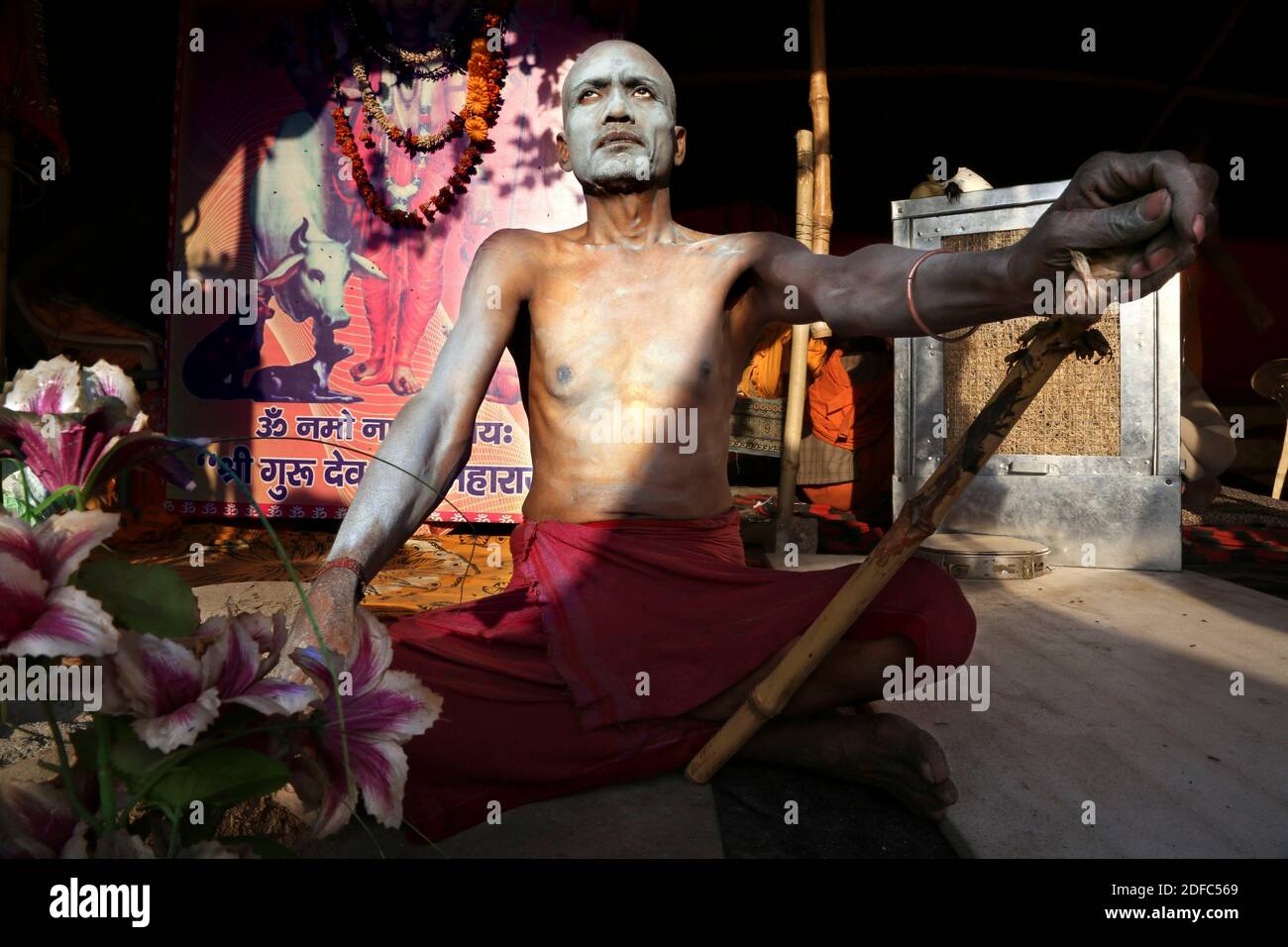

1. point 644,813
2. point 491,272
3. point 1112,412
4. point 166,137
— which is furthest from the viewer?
point 166,137

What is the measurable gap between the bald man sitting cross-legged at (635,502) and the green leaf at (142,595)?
23.6 inches

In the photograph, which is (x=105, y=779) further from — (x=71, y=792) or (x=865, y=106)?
(x=865, y=106)

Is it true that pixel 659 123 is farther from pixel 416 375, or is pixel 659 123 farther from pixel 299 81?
pixel 299 81

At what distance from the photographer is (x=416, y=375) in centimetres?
467

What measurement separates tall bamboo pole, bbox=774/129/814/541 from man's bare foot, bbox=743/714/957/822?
2.66 meters

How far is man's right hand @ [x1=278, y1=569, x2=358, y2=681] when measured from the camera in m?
1.25

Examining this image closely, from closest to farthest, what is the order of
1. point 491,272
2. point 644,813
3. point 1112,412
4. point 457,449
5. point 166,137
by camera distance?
1. point 644,813
2. point 457,449
3. point 491,272
4. point 1112,412
5. point 166,137

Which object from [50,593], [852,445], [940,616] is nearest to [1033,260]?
[940,616]

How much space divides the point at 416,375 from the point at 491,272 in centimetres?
294

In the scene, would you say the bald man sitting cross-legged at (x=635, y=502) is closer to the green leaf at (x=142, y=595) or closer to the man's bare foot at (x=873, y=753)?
the man's bare foot at (x=873, y=753)

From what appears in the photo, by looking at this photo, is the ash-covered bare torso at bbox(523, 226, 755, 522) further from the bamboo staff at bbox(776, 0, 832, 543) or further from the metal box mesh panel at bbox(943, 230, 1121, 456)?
the metal box mesh panel at bbox(943, 230, 1121, 456)

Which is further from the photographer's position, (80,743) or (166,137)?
(166,137)

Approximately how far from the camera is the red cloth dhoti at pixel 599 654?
1.52m
